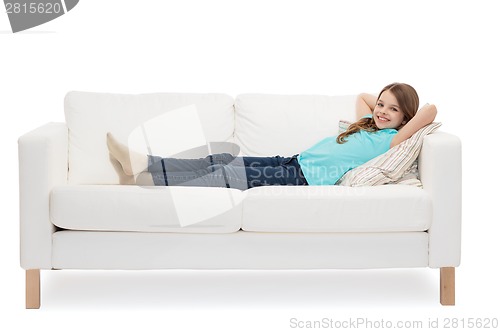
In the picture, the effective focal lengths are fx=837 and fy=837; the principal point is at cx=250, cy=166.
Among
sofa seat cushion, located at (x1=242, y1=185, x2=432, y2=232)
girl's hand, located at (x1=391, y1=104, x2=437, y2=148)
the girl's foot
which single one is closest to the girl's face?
girl's hand, located at (x1=391, y1=104, x2=437, y2=148)

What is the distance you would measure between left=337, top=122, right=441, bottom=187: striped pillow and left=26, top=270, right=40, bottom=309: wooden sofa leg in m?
1.63

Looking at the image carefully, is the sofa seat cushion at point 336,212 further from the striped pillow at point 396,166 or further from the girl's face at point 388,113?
the girl's face at point 388,113

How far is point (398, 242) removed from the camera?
402cm

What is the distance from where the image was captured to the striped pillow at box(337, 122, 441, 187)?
4297 millimetres

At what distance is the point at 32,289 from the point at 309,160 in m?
1.58

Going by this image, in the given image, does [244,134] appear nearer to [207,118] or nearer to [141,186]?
[207,118]

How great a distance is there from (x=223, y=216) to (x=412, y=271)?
1294mm

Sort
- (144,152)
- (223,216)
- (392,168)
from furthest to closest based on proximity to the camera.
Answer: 1. (144,152)
2. (392,168)
3. (223,216)

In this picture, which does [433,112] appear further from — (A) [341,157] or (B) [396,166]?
(A) [341,157]

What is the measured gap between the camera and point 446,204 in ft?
13.3

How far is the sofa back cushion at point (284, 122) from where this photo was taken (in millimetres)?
4707

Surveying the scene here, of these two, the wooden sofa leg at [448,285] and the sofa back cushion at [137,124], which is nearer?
the wooden sofa leg at [448,285]

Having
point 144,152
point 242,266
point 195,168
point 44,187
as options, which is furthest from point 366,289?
point 44,187

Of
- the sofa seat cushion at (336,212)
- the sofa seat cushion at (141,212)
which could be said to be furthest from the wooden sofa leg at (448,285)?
the sofa seat cushion at (141,212)
